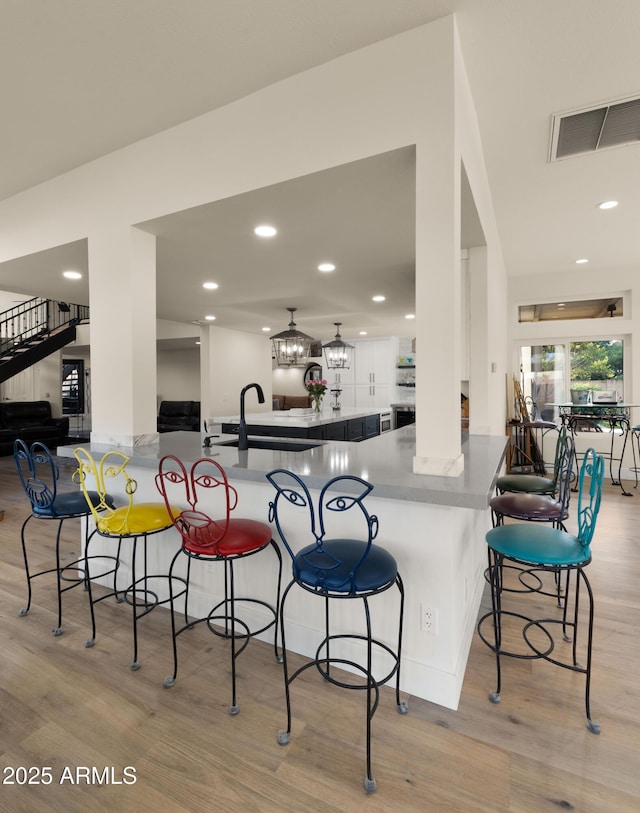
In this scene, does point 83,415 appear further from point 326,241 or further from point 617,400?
point 617,400

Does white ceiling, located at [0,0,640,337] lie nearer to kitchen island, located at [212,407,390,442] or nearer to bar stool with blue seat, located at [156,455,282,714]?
bar stool with blue seat, located at [156,455,282,714]

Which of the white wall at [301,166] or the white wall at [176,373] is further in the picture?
the white wall at [176,373]

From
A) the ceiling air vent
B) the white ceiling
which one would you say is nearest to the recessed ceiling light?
the white ceiling

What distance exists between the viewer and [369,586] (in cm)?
143

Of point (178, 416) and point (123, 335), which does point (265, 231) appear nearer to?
point (123, 335)

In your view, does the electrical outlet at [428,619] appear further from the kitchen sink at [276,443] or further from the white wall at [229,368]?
the white wall at [229,368]

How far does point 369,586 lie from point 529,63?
8.10 feet

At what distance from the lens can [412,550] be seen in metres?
1.79

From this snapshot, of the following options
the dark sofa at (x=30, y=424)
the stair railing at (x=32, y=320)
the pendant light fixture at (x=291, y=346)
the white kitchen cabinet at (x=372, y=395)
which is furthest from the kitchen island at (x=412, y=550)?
the stair railing at (x=32, y=320)

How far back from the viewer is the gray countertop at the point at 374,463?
63.6 inches

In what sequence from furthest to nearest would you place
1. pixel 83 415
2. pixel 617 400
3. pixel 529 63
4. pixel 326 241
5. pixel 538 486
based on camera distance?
1. pixel 83 415
2. pixel 617 400
3. pixel 326 241
4. pixel 538 486
5. pixel 529 63

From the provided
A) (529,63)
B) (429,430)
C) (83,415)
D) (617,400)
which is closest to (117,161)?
(529,63)

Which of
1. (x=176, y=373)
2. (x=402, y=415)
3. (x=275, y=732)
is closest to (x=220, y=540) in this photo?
(x=275, y=732)

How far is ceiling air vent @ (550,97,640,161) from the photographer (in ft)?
7.66
